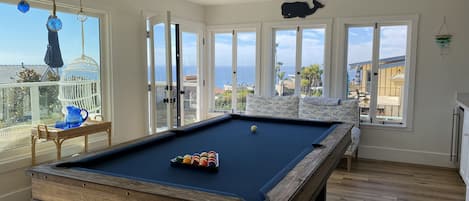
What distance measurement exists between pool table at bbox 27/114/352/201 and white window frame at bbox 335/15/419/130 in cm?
239

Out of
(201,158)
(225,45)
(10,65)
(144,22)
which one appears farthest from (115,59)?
(201,158)

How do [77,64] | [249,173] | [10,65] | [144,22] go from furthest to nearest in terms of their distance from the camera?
1. [144,22]
2. [77,64]
3. [10,65]
4. [249,173]

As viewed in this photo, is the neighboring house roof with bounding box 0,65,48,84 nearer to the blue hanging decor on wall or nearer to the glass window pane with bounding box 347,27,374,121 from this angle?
the blue hanging decor on wall

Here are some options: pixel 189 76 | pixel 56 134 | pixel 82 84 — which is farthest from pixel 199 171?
pixel 189 76

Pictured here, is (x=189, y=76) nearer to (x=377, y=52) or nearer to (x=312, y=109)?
(x=312, y=109)

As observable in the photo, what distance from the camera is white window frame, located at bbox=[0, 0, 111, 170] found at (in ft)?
10.9

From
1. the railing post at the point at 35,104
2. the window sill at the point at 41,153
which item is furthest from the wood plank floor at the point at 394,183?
the railing post at the point at 35,104

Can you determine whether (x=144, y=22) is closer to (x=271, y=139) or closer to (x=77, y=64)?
(x=77, y=64)

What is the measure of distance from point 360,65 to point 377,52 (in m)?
0.29

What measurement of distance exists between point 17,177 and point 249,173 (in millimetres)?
2610

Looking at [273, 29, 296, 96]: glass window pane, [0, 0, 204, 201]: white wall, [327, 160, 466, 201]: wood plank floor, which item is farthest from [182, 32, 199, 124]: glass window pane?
[327, 160, 466, 201]: wood plank floor

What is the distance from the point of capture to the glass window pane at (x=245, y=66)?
19.2ft

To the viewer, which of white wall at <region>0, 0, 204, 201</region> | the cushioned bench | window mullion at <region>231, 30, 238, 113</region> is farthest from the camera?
window mullion at <region>231, 30, 238, 113</region>

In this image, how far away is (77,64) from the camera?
156 inches
